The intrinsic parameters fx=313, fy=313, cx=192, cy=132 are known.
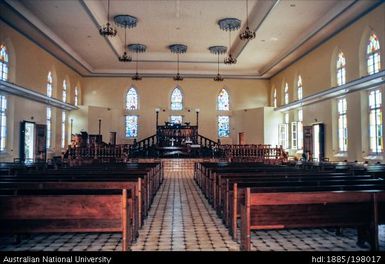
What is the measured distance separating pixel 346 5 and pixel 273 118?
480 inches

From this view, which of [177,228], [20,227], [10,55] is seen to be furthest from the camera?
[10,55]

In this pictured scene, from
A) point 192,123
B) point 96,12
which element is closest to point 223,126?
point 192,123

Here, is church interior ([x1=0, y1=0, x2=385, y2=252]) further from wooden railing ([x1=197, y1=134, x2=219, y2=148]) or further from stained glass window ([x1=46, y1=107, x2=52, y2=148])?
stained glass window ([x1=46, y1=107, x2=52, y2=148])

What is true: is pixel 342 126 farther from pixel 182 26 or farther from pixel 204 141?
pixel 204 141

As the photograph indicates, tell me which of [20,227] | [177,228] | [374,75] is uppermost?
[374,75]

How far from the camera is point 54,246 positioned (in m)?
4.50

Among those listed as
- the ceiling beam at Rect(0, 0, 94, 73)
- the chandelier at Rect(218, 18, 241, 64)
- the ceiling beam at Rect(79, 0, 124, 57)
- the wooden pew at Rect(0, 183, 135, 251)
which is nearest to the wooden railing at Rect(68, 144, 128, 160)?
the ceiling beam at Rect(0, 0, 94, 73)

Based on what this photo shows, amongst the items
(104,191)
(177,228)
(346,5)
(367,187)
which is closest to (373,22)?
(346,5)

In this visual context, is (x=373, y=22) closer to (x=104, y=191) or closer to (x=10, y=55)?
(x=104, y=191)

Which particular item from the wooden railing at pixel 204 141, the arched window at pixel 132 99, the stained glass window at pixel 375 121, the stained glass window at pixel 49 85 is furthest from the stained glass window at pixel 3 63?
the stained glass window at pixel 375 121

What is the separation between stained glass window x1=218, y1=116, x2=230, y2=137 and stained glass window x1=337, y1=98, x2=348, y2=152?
38.5 feet

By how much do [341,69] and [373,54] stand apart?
2.66 metres

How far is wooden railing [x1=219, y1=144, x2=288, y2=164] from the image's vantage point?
58.8 feet
